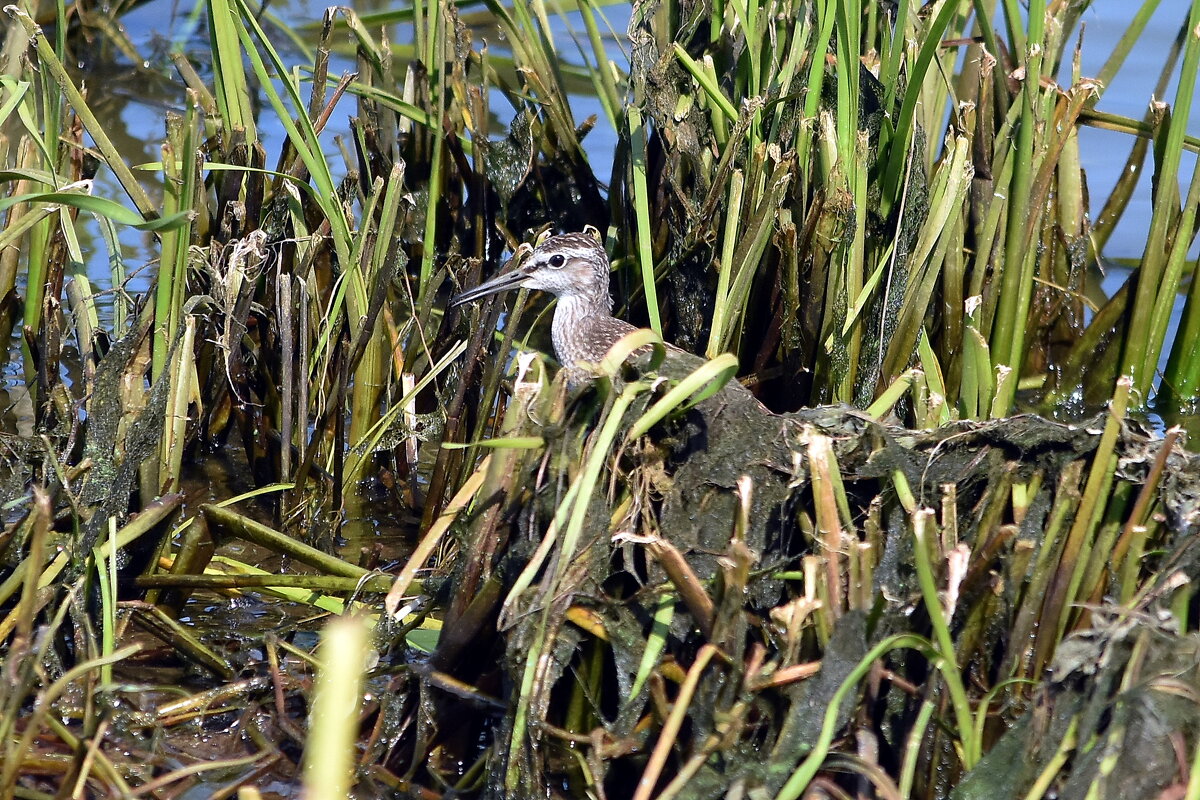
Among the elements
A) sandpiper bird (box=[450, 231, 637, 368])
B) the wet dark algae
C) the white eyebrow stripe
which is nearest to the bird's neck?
sandpiper bird (box=[450, 231, 637, 368])

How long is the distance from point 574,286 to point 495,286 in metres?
0.30

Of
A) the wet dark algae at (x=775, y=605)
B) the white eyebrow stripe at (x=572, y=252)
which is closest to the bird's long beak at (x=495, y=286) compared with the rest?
the white eyebrow stripe at (x=572, y=252)

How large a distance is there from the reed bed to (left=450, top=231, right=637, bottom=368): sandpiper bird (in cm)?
19

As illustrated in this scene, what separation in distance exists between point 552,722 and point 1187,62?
2.97 metres

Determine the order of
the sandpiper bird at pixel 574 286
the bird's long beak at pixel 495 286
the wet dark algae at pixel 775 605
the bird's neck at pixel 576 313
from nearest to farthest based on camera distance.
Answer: the wet dark algae at pixel 775 605 < the bird's long beak at pixel 495 286 < the sandpiper bird at pixel 574 286 < the bird's neck at pixel 576 313

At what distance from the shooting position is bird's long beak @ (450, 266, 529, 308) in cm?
433

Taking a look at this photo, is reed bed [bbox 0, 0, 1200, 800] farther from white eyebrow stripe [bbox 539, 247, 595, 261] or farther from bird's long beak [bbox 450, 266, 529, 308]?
white eyebrow stripe [bbox 539, 247, 595, 261]

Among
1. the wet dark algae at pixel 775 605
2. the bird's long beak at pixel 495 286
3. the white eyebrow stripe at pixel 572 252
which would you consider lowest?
the wet dark algae at pixel 775 605

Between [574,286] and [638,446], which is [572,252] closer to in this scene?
[574,286]

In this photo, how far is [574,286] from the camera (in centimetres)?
454

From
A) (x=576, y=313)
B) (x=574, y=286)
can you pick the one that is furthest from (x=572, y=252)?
(x=576, y=313)

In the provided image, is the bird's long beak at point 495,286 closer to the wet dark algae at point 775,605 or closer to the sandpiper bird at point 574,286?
the sandpiper bird at point 574,286

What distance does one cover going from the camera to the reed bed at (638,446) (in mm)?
2600

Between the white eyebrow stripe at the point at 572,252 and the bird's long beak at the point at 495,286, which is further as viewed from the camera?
the white eyebrow stripe at the point at 572,252
